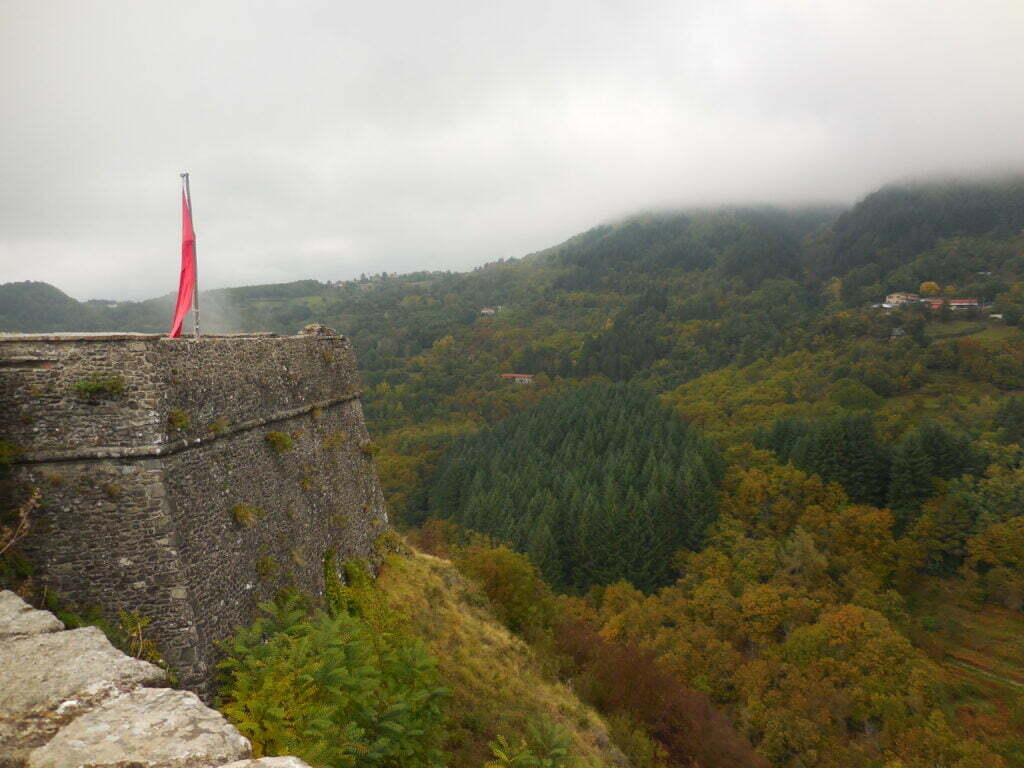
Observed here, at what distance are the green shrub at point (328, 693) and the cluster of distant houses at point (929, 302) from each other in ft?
433

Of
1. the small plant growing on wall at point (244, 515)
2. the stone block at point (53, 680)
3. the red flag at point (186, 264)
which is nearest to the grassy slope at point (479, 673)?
the small plant growing on wall at point (244, 515)

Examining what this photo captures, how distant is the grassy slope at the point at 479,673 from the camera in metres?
12.8

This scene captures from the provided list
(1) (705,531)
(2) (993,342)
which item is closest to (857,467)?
(1) (705,531)

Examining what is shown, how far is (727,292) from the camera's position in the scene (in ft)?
536

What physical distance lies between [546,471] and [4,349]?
2435 inches

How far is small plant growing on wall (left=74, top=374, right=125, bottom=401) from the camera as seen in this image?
7.85m

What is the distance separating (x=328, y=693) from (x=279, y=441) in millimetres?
5320

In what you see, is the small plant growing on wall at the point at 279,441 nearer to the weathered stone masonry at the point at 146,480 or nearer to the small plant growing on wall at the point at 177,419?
the weathered stone masonry at the point at 146,480

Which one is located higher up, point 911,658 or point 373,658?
point 373,658

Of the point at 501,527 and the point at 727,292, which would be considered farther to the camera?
the point at 727,292

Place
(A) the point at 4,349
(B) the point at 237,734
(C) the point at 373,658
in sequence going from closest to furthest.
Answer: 1. (B) the point at 237,734
2. (A) the point at 4,349
3. (C) the point at 373,658

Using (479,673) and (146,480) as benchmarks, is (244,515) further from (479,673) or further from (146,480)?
(479,673)

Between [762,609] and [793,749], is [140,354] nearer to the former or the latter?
[793,749]

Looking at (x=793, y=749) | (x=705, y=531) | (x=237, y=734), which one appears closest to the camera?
(x=237, y=734)
